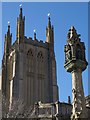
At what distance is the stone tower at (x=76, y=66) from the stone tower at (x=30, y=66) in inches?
2103

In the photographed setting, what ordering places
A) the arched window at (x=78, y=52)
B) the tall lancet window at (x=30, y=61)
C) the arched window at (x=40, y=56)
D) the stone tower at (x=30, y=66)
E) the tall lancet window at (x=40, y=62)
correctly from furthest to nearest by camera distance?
the arched window at (x=40, y=56) → the tall lancet window at (x=40, y=62) → the tall lancet window at (x=30, y=61) → the stone tower at (x=30, y=66) → the arched window at (x=78, y=52)

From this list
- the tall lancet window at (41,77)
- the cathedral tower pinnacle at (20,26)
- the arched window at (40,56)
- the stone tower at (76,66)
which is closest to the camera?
the stone tower at (76,66)

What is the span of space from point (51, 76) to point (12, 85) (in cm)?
1147

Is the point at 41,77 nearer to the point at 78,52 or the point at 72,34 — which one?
the point at 72,34

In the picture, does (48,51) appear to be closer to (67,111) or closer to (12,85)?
(12,85)

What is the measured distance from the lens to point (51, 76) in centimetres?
7062

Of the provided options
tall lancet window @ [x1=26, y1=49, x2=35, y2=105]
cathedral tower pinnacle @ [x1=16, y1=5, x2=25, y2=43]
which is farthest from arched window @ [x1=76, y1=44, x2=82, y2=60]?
cathedral tower pinnacle @ [x1=16, y1=5, x2=25, y2=43]

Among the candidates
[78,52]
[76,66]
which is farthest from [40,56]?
[76,66]

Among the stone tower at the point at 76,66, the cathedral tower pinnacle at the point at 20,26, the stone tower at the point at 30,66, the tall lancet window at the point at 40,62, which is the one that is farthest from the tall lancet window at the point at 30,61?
the stone tower at the point at 76,66

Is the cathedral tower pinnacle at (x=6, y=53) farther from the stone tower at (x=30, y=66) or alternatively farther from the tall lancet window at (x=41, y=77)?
the tall lancet window at (x=41, y=77)

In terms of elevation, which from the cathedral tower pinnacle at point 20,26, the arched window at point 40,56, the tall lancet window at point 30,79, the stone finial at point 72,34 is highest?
the cathedral tower pinnacle at point 20,26

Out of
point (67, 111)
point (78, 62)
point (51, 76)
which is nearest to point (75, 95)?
point (78, 62)

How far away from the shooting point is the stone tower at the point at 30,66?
→ 6700 centimetres

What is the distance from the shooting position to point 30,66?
235 ft
